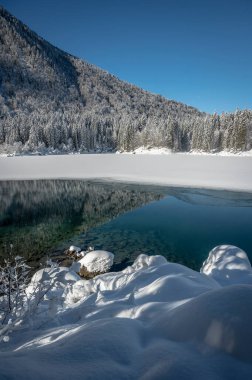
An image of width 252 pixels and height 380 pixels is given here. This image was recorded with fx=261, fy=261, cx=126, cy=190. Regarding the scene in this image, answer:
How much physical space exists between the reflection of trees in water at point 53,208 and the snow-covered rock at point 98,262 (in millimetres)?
3046

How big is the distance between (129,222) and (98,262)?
6.67 metres

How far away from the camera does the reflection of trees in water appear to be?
1475 centimetres

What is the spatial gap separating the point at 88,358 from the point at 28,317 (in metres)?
2.06

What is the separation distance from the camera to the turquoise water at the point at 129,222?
42.7ft

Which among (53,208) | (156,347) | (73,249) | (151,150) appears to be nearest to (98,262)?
(73,249)

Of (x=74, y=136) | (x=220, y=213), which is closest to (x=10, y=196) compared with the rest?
(x=220, y=213)

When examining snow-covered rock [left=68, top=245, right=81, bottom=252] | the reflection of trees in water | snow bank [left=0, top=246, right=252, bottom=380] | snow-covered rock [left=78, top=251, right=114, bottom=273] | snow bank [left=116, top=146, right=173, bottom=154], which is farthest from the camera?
snow bank [left=116, top=146, right=173, bottom=154]

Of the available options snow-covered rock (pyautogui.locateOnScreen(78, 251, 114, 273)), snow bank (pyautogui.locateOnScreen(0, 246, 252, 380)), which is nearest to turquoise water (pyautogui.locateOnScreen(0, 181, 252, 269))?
snow-covered rock (pyautogui.locateOnScreen(78, 251, 114, 273))

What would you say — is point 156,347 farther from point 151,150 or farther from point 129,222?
point 151,150

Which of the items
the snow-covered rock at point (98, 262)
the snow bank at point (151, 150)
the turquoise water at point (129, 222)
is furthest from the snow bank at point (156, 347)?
the snow bank at point (151, 150)

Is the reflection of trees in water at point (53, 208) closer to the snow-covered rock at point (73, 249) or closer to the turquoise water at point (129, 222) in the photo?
the turquoise water at point (129, 222)

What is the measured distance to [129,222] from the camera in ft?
56.1

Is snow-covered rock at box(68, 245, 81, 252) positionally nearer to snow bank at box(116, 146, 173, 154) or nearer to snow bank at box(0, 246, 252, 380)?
snow bank at box(0, 246, 252, 380)

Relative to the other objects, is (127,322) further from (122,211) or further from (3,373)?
(122,211)
